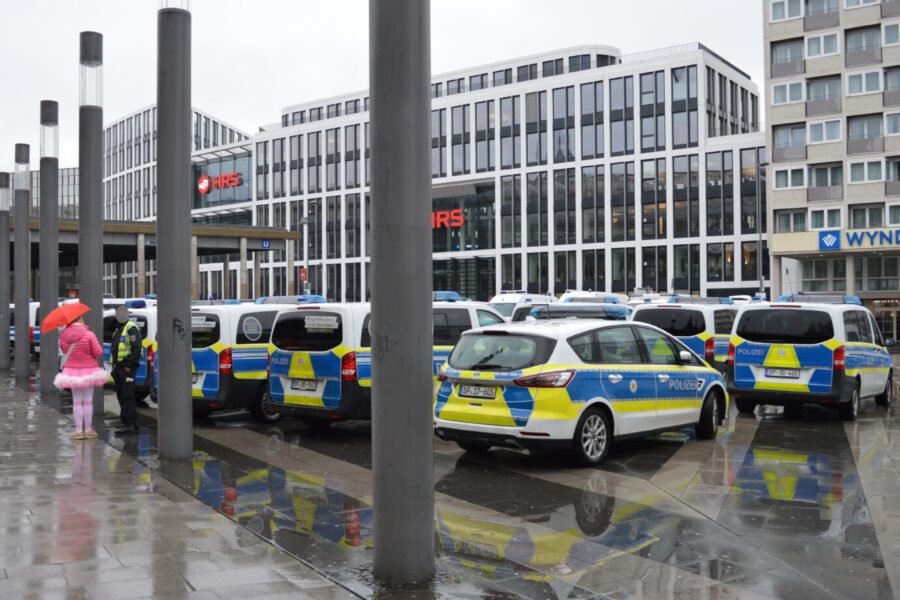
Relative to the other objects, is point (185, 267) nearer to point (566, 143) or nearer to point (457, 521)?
point (457, 521)

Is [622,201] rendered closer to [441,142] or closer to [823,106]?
[441,142]

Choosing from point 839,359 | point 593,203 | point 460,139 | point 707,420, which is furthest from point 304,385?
point 460,139

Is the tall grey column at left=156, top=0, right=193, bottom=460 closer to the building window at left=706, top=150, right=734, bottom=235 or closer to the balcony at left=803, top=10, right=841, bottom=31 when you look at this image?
the balcony at left=803, top=10, right=841, bottom=31

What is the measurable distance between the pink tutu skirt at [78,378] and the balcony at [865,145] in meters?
Answer: 45.7

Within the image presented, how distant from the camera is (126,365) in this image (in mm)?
12453

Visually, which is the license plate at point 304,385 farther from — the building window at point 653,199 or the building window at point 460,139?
the building window at point 460,139

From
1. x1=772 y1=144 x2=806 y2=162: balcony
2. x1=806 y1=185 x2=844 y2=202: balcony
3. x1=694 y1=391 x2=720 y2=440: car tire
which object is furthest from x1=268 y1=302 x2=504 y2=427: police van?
x1=772 y1=144 x2=806 y2=162: balcony

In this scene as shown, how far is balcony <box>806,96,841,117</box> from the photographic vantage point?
48.7 metres

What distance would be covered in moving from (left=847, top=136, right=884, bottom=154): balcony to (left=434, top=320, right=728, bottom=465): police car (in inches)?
1669

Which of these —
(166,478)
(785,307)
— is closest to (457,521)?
(166,478)

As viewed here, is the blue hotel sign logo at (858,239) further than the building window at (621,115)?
No

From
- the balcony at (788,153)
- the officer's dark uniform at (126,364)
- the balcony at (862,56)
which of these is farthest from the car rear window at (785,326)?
the balcony at (862,56)

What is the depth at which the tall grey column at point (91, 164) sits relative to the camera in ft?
46.2

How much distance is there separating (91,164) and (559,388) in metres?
8.91
